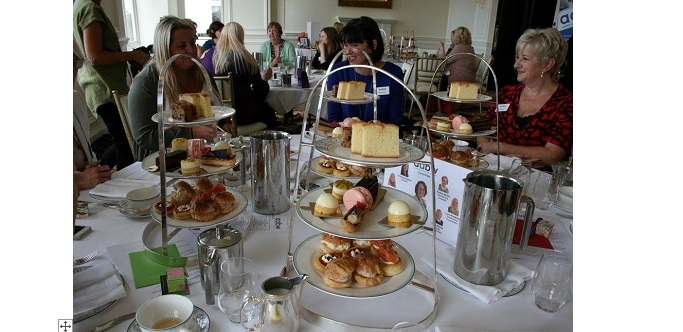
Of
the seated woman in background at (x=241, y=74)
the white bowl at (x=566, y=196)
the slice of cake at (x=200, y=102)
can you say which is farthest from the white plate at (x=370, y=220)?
the seated woman in background at (x=241, y=74)

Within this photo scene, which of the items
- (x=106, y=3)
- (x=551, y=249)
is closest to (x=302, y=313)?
(x=551, y=249)

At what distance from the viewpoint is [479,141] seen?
213 centimetres

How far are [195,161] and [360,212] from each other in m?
0.59

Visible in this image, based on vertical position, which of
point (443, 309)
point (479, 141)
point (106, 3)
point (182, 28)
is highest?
point (106, 3)

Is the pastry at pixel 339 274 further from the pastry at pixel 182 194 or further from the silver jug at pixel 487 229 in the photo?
the pastry at pixel 182 194

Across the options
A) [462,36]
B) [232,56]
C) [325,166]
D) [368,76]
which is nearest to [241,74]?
[232,56]

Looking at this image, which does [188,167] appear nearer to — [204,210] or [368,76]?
[204,210]

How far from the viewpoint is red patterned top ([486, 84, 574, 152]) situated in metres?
2.06

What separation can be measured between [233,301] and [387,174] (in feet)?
2.38

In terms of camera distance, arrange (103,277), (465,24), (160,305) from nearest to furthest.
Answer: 1. (160,305)
2. (103,277)
3. (465,24)

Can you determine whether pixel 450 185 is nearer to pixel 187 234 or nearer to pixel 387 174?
pixel 387 174

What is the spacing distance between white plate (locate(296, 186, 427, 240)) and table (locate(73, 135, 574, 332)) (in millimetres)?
201

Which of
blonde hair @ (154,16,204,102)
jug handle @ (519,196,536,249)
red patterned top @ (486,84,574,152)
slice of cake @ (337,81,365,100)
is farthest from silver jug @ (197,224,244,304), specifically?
red patterned top @ (486,84,574,152)

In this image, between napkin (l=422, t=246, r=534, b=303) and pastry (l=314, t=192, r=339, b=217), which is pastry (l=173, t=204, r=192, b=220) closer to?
pastry (l=314, t=192, r=339, b=217)
